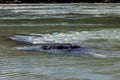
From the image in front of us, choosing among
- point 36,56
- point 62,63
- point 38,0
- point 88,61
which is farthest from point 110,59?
point 38,0

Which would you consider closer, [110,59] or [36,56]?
[110,59]

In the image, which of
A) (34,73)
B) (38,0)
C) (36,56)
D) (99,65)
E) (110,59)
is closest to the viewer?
(34,73)

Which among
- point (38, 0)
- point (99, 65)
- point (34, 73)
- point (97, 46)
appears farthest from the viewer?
point (38, 0)

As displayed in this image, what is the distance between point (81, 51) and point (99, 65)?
9.86 feet

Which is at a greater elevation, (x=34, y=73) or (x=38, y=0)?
(x=34, y=73)

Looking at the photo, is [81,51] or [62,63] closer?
[62,63]

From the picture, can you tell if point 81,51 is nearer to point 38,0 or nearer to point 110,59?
point 110,59

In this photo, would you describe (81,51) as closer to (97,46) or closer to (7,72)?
(97,46)

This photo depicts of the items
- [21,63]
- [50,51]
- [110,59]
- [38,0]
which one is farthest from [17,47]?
[38,0]

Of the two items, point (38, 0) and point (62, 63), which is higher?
point (62, 63)

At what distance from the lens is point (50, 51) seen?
60.0 feet

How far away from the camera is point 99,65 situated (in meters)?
15.0

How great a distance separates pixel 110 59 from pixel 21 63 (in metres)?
3.36

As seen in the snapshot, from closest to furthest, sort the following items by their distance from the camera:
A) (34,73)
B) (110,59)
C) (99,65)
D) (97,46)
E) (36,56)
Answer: (34,73), (99,65), (110,59), (36,56), (97,46)
